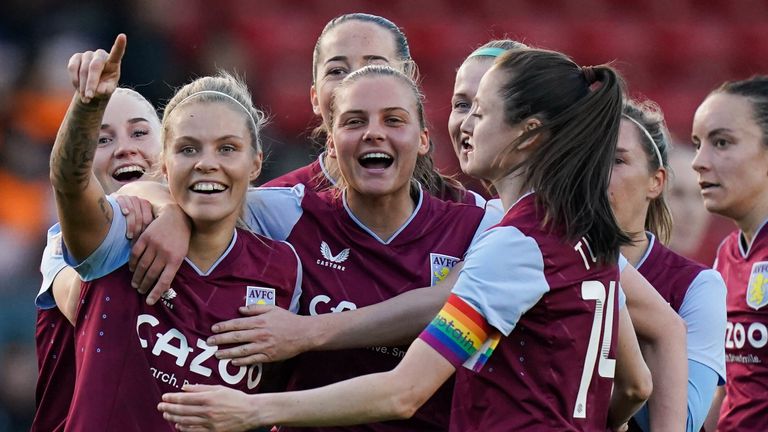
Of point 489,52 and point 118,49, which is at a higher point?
point 489,52

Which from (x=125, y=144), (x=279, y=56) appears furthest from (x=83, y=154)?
(x=279, y=56)

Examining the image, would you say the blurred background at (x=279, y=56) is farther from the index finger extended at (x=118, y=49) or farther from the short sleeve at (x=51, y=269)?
the index finger extended at (x=118, y=49)

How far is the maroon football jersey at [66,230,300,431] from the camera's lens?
310 centimetres

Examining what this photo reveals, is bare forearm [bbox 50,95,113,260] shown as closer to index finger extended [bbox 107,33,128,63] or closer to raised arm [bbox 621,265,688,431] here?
index finger extended [bbox 107,33,128,63]

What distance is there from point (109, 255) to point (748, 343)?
91.3 inches

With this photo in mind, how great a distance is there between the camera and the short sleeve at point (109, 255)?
312 centimetres

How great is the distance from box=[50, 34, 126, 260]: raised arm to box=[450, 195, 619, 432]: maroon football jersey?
97 cm

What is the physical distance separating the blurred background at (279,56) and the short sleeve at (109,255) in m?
3.52

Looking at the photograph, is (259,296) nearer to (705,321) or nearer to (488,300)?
(488,300)

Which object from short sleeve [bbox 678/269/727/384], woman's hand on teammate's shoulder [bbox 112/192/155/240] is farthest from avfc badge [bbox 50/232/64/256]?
short sleeve [bbox 678/269/727/384]

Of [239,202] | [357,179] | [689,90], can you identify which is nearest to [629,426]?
[357,179]

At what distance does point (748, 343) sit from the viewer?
4.22m

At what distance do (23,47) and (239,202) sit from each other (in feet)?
18.4

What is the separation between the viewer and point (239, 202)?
3.37 m
